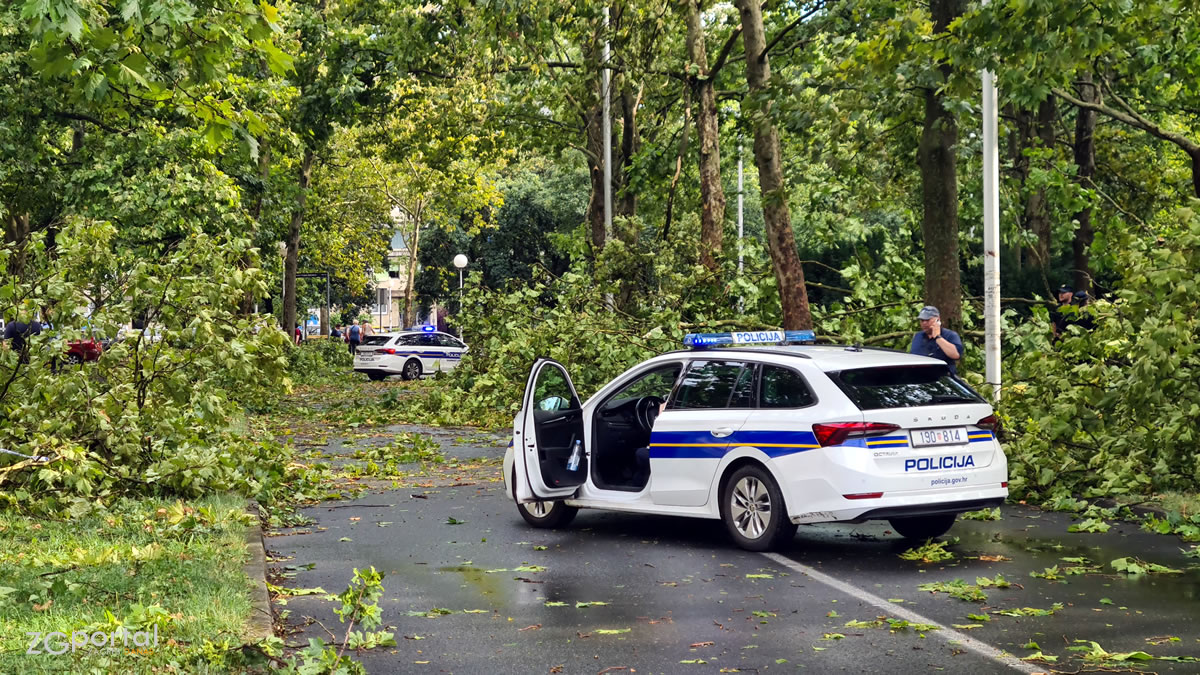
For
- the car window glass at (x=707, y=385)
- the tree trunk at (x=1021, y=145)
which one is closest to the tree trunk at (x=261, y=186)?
the tree trunk at (x=1021, y=145)

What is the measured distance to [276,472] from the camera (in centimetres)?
1373

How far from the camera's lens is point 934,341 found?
1360 centimetres

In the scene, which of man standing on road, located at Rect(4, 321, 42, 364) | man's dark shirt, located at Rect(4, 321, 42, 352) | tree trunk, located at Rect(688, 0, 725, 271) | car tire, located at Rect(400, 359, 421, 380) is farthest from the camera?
car tire, located at Rect(400, 359, 421, 380)

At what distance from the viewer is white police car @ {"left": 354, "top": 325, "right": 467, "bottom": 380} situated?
40.9 meters

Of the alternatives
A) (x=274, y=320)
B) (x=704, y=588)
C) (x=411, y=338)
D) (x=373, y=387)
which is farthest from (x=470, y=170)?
(x=704, y=588)

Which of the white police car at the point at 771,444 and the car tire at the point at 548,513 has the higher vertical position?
the white police car at the point at 771,444

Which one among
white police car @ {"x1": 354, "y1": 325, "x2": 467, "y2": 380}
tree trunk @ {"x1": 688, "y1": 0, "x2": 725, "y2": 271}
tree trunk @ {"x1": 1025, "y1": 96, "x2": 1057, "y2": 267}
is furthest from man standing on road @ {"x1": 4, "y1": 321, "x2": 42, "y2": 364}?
white police car @ {"x1": 354, "y1": 325, "x2": 467, "y2": 380}

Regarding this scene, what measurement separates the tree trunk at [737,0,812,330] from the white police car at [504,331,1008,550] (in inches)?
251

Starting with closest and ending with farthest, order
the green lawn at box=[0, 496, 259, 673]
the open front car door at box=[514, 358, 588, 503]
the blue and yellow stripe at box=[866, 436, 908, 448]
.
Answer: the green lawn at box=[0, 496, 259, 673] → the blue and yellow stripe at box=[866, 436, 908, 448] → the open front car door at box=[514, 358, 588, 503]

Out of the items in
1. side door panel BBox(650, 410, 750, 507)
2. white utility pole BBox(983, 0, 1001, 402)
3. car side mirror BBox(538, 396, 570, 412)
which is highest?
white utility pole BBox(983, 0, 1001, 402)

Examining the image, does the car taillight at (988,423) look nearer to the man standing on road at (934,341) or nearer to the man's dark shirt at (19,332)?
the man standing on road at (934,341)

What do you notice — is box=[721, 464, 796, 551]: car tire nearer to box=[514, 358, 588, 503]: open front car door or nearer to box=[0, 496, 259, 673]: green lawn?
box=[514, 358, 588, 503]: open front car door

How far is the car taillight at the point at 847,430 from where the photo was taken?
375 inches

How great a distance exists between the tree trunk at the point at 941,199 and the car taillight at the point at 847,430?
6.41 m
